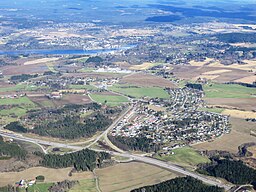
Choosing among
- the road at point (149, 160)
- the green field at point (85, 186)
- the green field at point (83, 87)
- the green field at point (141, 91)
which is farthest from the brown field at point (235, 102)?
the green field at point (85, 186)

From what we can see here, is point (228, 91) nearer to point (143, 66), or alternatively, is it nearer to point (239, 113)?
point (239, 113)

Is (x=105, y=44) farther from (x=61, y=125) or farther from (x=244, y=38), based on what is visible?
(x=61, y=125)

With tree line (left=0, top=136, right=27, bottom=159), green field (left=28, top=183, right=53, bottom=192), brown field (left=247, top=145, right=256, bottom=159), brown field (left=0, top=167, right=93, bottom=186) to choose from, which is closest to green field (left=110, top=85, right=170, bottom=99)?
brown field (left=247, top=145, right=256, bottom=159)

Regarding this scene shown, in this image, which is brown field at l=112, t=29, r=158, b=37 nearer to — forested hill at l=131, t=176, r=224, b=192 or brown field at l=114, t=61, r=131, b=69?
brown field at l=114, t=61, r=131, b=69

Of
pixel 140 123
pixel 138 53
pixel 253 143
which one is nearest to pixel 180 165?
pixel 253 143

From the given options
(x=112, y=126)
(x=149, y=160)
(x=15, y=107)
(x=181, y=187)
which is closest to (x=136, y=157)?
(x=149, y=160)

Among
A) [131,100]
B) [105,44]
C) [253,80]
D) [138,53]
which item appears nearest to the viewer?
[131,100]
